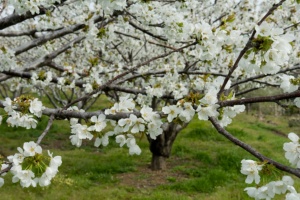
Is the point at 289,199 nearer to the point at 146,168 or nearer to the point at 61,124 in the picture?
the point at 146,168

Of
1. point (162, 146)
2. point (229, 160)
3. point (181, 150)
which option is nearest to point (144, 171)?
point (162, 146)

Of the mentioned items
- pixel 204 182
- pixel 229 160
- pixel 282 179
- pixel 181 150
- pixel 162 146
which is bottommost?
pixel 204 182

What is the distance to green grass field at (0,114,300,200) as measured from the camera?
7.06 meters

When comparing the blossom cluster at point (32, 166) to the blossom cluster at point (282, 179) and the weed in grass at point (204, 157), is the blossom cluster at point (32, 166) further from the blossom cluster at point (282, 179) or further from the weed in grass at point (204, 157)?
the weed in grass at point (204, 157)

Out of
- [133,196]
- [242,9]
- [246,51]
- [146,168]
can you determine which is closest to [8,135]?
[146,168]

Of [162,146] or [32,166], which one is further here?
[162,146]

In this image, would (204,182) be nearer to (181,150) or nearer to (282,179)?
(181,150)

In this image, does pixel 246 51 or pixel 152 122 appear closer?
pixel 246 51

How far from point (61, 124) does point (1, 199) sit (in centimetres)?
831

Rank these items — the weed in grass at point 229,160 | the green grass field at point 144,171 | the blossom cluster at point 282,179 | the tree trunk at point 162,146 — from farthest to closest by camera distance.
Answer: the weed in grass at point 229,160
the tree trunk at point 162,146
the green grass field at point 144,171
the blossom cluster at point 282,179

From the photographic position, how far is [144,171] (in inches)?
347

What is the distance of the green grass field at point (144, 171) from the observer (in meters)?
7.06

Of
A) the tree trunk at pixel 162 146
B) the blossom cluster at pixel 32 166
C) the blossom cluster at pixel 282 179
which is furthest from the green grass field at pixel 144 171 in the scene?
the blossom cluster at pixel 282 179

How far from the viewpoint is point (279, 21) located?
25.5ft
